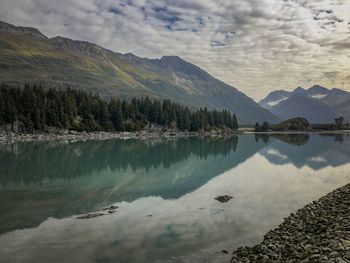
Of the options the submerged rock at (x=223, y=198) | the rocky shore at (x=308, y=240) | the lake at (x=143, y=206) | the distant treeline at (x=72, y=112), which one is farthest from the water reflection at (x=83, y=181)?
the distant treeline at (x=72, y=112)

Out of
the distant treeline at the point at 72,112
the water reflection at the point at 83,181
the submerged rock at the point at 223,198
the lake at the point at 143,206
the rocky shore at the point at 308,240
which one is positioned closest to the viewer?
the rocky shore at the point at 308,240

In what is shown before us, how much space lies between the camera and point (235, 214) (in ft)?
98.3

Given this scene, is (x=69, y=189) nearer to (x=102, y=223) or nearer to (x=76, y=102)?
(x=102, y=223)

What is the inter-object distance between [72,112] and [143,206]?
411ft

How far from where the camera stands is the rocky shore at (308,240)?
17.2 m

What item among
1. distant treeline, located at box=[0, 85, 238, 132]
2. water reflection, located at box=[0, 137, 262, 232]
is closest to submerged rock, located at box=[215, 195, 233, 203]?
water reflection, located at box=[0, 137, 262, 232]

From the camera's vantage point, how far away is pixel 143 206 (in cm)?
3253

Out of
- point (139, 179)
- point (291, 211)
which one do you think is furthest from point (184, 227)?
point (139, 179)

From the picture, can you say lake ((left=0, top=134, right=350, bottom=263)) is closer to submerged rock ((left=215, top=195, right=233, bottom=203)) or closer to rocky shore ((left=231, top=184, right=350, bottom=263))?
submerged rock ((left=215, top=195, right=233, bottom=203))

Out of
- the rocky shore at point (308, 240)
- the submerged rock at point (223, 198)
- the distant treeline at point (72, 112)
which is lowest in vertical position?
the submerged rock at point (223, 198)

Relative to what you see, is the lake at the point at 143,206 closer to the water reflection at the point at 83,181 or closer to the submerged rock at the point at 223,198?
the water reflection at the point at 83,181

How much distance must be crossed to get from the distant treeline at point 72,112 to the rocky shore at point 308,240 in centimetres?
12207

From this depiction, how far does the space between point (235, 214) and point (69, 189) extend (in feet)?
64.9

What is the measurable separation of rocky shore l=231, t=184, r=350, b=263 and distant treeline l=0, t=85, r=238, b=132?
12207 centimetres
